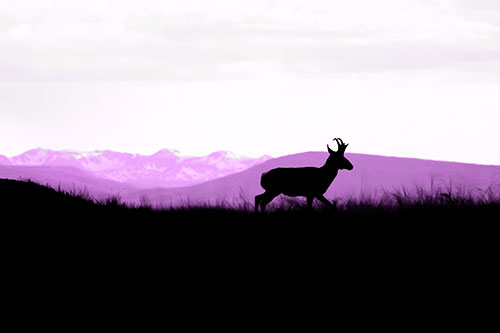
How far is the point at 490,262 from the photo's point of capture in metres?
7.32

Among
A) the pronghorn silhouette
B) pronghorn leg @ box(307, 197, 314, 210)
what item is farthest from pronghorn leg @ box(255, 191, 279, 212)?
pronghorn leg @ box(307, 197, 314, 210)

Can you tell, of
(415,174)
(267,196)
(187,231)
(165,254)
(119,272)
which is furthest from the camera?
(415,174)

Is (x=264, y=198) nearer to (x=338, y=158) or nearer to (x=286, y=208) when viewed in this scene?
(x=286, y=208)

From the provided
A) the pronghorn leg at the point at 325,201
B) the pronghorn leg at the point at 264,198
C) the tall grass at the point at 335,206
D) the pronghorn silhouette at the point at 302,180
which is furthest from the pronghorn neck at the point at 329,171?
the pronghorn leg at the point at 264,198

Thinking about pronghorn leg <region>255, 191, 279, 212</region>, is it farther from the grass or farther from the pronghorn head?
the pronghorn head

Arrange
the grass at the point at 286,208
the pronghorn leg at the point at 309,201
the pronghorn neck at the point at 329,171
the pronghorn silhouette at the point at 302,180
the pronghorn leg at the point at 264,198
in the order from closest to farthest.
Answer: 1. the grass at the point at 286,208
2. the pronghorn leg at the point at 309,201
3. the pronghorn leg at the point at 264,198
4. the pronghorn silhouette at the point at 302,180
5. the pronghorn neck at the point at 329,171

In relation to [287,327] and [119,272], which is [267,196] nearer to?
[119,272]

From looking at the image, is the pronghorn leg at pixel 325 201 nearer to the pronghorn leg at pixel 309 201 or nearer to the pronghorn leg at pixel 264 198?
the pronghorn leg at pixel 309 201

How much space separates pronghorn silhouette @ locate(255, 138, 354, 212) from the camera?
37.5ft

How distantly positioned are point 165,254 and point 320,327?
2.78m

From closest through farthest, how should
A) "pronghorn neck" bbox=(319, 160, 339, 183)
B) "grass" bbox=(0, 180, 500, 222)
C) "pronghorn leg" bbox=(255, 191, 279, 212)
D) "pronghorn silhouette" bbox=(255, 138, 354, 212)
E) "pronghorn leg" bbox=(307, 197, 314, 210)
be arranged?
"grass" bbox=(0, 180, 500, 222), "pronghorn leg" bbox=(307, 197, 314, 210), "pronghorn leg" bbox=(255, 191, 279, 212), "pronghorn silhouette" bbox=(255, 138, 354, 212), "pronghorn neck" bbox=(319, 160, 339, 183)

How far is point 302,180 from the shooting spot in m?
11.7

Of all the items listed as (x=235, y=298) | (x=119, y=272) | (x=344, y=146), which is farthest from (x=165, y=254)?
(x=344, y=146)

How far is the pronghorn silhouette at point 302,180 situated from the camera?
450 inches
